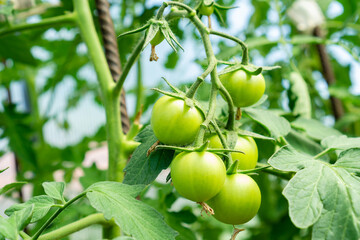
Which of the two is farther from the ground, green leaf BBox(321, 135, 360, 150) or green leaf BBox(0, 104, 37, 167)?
green leaf BBox(321, 135, 360, 150)

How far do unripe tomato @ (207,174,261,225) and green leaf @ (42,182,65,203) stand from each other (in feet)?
0.59

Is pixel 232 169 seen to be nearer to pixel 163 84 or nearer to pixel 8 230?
pixel 8 230

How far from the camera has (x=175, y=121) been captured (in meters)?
0.42

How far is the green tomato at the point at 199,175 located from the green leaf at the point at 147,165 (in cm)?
5

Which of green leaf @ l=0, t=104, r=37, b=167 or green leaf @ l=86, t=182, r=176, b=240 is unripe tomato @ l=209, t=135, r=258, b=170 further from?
green leaf @ l=0, t=104, r=37, b=167

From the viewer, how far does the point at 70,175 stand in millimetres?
1028

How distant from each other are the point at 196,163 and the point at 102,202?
4.6 inches

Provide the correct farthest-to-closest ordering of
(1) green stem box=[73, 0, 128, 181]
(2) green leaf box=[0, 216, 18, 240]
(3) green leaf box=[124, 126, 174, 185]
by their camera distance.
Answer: (1) green stem box=[73, 0, 128, 181]
(3) green leaf box=[124, 126, 174, 185]
(2) green leaf box=[0, 216, 18, 240]

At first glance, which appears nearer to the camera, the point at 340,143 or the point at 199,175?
the point at 199,175

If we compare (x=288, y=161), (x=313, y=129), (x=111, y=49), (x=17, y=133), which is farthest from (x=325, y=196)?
(x=17, y=133)

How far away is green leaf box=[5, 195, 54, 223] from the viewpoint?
1.39 feet

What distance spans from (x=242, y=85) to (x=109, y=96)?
0.28 meters

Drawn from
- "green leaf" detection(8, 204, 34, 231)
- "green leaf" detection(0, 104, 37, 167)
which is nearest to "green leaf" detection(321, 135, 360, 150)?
"green leaf" detection(8, 204, 34, 231)

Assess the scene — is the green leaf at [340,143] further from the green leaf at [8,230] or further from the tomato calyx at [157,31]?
the green leaf at [8,230]
